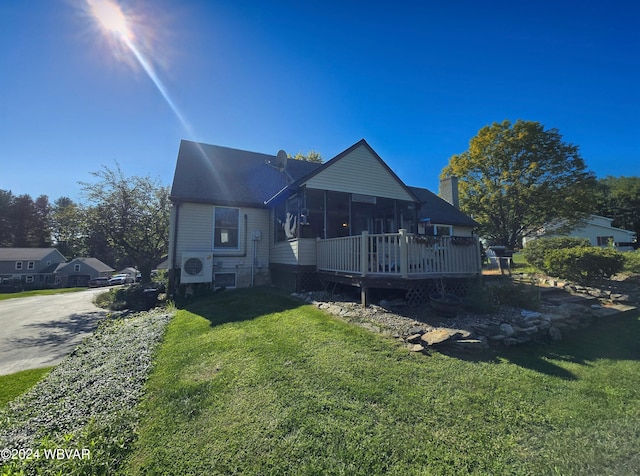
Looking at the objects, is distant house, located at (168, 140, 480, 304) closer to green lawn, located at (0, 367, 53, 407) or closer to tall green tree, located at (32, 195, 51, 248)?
green lawn, located at (0, 367, 53, 407)

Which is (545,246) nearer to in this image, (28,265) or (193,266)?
(193,266)

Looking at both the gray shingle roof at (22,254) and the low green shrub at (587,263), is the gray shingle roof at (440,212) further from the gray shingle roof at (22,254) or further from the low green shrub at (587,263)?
the gray shingle roof at (22,254)

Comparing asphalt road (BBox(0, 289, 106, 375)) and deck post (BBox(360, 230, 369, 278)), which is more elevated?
deck post (BBox(360, 230, 369, 278))

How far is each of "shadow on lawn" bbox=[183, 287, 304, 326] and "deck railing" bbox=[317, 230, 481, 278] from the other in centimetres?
225

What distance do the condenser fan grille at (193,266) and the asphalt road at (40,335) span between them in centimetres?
341

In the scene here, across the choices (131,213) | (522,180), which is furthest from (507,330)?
(131,213)

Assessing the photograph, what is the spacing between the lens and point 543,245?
35.8 ft

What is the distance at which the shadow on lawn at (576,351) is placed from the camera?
4.11m

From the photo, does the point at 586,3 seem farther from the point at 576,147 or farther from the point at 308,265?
the point at 576,147

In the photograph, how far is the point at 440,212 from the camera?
18.0 metres

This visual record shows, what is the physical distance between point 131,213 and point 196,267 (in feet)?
32.0

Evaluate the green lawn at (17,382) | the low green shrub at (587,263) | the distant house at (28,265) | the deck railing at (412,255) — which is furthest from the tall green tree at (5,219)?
the low green shrub at (587,263)

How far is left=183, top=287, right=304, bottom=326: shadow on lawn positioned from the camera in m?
7.00

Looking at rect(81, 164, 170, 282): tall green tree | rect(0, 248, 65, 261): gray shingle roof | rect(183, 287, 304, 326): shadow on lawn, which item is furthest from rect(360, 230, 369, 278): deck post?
rect(0, 248, 65, 261): gray shingle roof
